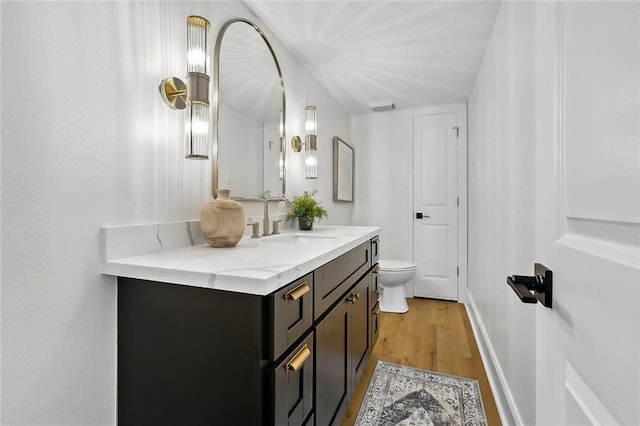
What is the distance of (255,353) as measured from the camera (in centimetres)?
81

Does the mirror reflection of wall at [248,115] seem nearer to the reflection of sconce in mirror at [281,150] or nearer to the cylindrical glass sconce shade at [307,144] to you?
the reflection of sconce in mirror at [281,150]

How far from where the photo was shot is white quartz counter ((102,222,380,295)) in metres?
0.82

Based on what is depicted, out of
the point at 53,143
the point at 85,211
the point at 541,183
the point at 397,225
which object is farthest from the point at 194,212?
the point at 397,225

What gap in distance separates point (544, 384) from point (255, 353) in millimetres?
633

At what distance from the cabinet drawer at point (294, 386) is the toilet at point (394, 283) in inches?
81.4

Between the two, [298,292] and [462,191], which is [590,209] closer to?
[298,292]

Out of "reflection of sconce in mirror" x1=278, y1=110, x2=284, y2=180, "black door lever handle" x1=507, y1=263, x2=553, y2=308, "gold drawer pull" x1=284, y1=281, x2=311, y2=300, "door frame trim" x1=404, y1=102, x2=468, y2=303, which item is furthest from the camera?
"door frame trim" x1=404, y1=102, x2=468, y2=303

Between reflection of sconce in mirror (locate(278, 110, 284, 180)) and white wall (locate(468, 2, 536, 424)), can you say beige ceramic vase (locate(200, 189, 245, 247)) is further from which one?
white wall (locate(468, 2, 536, 424))

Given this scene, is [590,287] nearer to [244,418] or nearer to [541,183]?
[541,183]

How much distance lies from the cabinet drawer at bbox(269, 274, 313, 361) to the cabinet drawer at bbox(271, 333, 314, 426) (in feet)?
0.14

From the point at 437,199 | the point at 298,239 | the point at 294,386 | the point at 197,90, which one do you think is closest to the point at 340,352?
the point at 294,386

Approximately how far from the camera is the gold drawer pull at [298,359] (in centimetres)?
92

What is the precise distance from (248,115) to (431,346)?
2.12 m

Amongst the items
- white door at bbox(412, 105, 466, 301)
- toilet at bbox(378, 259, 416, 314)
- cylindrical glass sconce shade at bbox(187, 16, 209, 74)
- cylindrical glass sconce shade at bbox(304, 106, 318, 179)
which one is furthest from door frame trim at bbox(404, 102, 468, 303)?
cylindrical glass sconce shade at bbox(187, 16, 209, 74)
